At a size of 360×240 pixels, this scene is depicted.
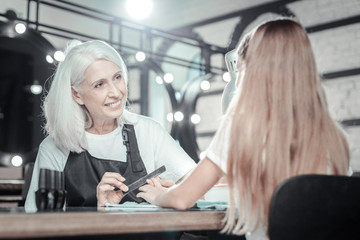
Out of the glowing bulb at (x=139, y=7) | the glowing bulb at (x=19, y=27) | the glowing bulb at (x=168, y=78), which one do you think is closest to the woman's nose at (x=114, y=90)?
the glowing bulb at (x=19, y=27)

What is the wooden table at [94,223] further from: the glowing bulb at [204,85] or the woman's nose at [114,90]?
the glowing bulb at [204,85]

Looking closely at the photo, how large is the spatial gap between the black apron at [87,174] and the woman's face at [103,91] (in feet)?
0.76

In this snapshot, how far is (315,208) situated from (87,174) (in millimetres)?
1211

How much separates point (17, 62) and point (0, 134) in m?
1.51

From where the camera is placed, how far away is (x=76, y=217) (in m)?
1.04

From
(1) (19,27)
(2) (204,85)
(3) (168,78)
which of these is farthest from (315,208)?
(2) (204,85)

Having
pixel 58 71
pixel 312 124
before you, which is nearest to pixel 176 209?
pixel 312 124

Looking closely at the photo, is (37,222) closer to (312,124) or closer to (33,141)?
(312,124)

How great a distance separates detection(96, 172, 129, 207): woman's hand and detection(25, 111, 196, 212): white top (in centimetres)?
32

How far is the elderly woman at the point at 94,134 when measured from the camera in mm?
2064

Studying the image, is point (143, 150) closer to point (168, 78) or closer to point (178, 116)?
point (168, 78)

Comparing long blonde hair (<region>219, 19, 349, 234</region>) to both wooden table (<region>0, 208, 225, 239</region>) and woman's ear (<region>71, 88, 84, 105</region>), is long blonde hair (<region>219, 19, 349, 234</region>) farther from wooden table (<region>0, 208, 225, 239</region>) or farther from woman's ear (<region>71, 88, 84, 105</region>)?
woman's ear (<region>71, 88, 84, 105</region>)

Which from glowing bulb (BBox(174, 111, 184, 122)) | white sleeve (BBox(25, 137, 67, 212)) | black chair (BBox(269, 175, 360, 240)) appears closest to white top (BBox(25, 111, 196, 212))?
white sleeve (BBox(25, 137, 67, 212))

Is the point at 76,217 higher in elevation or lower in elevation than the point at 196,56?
lower
